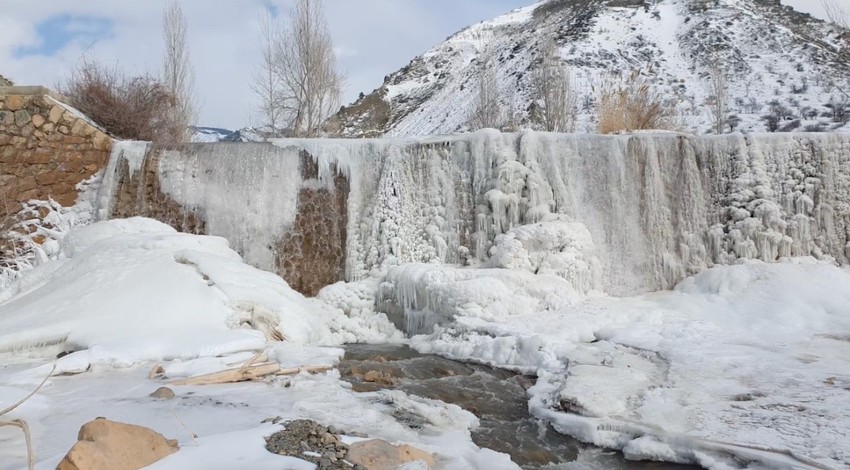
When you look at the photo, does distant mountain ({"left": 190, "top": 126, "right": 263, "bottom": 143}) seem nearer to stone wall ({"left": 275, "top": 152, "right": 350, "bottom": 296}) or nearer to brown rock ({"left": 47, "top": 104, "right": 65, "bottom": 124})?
brown rock ({"left": 47, "top": 104, "right": 65, "bottom": 124})

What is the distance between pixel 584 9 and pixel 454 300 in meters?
30.9

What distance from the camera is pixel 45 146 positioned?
9.47m

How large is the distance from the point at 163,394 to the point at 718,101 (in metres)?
18.4

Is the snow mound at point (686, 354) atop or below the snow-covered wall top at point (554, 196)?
below

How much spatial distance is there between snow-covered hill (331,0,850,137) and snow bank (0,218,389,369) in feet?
44.8

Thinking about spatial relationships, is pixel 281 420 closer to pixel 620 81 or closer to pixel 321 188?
pixel 321 188

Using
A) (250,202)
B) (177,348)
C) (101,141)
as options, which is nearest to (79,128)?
(101,141)

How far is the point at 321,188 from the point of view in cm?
936

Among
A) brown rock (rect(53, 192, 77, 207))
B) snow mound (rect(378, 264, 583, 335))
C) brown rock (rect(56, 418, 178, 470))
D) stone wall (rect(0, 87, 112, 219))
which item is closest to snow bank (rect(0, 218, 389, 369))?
snow mound (rect(378, 264, 583, 335))

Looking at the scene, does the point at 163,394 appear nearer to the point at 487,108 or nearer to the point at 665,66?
the point at 487,108

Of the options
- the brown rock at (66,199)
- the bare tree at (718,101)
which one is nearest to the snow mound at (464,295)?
the brown rock at (66,199)

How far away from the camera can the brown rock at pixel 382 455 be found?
9.02 ft

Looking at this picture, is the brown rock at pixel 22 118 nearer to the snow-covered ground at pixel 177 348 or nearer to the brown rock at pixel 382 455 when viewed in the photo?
the snow-covered ground at pixel 177 348

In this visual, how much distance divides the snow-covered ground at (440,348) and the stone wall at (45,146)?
2160 mm
